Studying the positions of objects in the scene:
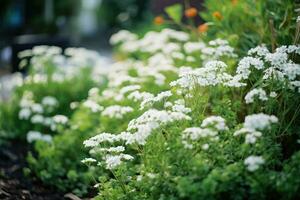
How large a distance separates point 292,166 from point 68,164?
237cm

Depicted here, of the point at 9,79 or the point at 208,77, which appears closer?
the point at 208,77

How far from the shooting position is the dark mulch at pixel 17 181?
4062mm

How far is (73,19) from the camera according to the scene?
1598 centimetres

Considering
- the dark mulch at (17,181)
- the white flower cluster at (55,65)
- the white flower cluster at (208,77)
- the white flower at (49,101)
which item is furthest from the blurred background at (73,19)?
the white flower cluster at (208,77)

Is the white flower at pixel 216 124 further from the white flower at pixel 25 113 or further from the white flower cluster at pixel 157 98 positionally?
the white flower at pixel 25 113

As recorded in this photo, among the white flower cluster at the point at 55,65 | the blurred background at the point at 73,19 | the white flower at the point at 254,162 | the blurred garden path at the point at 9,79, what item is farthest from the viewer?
the blurred background at the point at 73,19

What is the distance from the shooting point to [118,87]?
501 centimetres

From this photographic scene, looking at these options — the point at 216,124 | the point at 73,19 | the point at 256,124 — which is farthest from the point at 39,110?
the point at 73,19

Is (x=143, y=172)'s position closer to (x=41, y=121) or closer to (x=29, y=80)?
(x=41, y=121)

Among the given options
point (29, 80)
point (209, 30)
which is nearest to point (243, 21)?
point (209, 30)

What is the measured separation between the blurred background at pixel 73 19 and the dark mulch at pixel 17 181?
6.39 meters

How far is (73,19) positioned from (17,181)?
11.9 m

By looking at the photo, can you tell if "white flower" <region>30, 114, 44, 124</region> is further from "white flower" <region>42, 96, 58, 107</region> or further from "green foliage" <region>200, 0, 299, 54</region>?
"green foliage" <region>200, 0, 299, 54</region>

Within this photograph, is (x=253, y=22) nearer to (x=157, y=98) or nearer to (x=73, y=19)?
(x=157, y=98)
